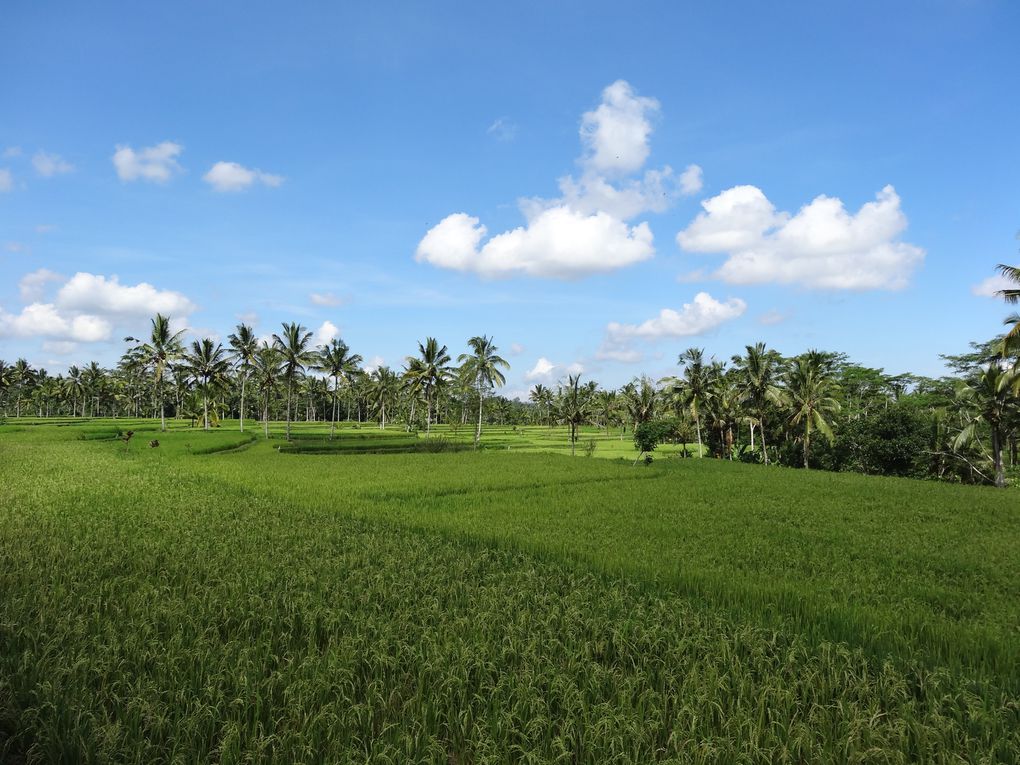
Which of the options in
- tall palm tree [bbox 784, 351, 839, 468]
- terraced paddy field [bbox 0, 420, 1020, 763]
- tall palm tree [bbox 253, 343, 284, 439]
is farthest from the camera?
tall palm tree [bbox 253, 343, 284, 439]

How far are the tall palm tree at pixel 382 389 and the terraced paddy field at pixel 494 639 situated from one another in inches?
2703

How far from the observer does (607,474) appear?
100ft

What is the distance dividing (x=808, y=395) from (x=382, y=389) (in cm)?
6072

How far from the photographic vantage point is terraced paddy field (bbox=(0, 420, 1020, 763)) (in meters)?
4.97

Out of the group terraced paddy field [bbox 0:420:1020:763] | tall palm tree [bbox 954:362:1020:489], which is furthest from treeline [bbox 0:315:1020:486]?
terraced paddy field [bbox 0:420:1020:763]

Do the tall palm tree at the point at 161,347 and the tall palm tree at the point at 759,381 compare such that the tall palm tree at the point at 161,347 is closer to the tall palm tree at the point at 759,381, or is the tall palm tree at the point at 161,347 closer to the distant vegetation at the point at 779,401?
the distant vegetation at the point at 779,401

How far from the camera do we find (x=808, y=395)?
41.8 meters

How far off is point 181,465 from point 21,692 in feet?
86.4

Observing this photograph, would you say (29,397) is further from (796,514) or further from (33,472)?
(796,514)

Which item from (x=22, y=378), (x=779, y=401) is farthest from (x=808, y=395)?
(x=22, y=378)

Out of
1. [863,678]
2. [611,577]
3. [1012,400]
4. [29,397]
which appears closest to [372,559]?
[611,577]

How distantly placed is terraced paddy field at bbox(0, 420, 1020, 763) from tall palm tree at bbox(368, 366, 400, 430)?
68.6 meters

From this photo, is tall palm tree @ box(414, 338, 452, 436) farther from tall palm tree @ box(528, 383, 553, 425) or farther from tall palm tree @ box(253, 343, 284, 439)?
tall palm tree @ box(528, 383, 553, 425)

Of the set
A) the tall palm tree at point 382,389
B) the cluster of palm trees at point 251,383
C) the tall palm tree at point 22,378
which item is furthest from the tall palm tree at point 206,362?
the tall palm tree at point 22,378
